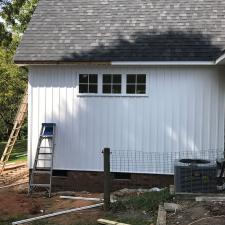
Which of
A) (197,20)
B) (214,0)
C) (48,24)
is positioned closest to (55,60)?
(48,24)

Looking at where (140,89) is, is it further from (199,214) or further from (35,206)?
(199,214)

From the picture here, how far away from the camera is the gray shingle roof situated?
45.3 ft

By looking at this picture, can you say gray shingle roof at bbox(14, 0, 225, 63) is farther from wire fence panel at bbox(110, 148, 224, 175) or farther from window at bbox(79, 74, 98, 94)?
wire fence panel at bbox(110, 148, 224, 175)

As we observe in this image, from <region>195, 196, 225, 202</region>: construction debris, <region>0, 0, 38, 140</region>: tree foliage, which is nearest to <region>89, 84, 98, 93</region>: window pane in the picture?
<region>195, 196, 225, 202</region>: construction debris

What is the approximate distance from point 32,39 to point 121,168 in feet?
16.0

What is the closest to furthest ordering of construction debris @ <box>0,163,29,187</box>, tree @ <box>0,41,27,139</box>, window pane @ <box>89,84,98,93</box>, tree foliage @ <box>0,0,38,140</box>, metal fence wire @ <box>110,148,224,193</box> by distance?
metal fence wire @ <box>110,148,224,193</box> < window pane @ <box>89,84,98,93</box> < construction debris @ <box>0,163,29,187</box> < tree foliage @ <box>0,0,38,140</box> < tree @ <box>0,41,27,139</box>

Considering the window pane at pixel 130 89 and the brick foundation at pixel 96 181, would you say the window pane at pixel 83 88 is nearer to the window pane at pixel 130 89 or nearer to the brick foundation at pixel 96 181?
the window pane at pixel 130 89

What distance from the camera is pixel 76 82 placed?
14156mm

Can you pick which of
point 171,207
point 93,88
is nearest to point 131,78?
point 93,88

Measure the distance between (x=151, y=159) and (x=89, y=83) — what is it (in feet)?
9.46

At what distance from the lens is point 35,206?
1198cm

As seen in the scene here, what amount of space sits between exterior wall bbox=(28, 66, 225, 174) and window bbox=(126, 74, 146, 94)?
167 mm

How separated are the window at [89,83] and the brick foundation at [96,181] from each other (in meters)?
2.46

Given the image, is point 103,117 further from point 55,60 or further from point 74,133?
point 55,60
